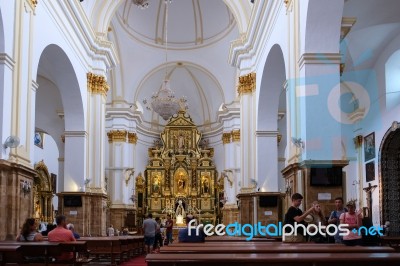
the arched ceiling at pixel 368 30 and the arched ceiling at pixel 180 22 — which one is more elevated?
the arched ceiling at pixel 180 22

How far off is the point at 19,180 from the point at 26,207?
2.88ft

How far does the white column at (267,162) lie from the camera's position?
17625 mm

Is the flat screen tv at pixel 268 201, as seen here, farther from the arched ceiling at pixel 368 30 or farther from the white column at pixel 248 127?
the arched ceiling at pixel 368 30

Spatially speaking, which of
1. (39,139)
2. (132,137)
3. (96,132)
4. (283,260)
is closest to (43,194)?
(39,139)

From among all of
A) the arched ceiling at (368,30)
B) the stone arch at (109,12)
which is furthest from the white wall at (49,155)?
the arched ceiling at (368,30)

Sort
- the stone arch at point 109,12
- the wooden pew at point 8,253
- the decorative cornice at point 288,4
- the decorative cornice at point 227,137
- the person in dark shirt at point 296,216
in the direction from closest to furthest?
the wooden pew at point 8,253 < the person in dark shirt at point 296,216 < the decorative cornice at point 288,4 < the stone arch at point 109,12 < the decorative cornice at point 227,137

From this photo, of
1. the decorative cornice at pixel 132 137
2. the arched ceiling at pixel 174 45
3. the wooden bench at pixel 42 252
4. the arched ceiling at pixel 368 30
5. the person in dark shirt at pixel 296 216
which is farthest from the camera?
the decorative cornice at pixel 132 137

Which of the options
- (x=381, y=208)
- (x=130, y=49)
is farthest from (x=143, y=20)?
(x=381, y=208)

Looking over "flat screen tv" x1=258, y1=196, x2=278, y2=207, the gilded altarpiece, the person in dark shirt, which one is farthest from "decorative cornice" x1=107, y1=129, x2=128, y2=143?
the person in dark shirt

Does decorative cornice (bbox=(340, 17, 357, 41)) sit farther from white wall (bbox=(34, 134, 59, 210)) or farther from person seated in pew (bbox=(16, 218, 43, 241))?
white wall (bbox=(34, 134, 59, 210))

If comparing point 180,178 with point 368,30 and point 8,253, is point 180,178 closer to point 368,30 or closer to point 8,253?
point 368,30

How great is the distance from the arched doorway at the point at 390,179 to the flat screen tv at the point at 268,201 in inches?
121

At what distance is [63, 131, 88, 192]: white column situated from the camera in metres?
17.8

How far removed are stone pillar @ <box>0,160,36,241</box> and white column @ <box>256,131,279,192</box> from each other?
26.5 feet
